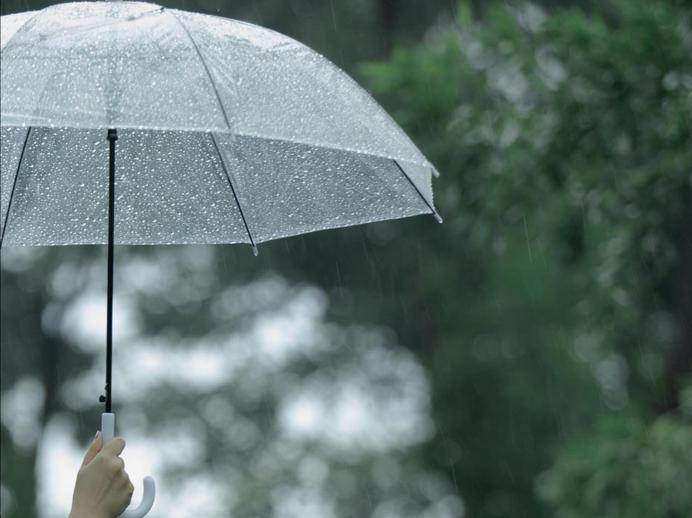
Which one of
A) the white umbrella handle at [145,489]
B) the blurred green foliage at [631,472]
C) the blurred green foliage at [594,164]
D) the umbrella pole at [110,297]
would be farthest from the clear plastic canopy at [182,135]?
the blurred green foliage at [631,472]

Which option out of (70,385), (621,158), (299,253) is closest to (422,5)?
(299,253)

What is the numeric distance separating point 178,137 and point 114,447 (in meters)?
A: 1.32

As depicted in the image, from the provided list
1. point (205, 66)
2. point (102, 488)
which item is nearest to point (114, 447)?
point (102, 488)

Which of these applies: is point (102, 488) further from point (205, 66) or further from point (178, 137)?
point (178, 137)

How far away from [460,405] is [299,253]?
9.15 feet

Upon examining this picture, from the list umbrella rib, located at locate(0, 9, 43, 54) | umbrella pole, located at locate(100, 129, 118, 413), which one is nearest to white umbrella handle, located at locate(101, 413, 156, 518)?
umbrella pole, located at locate(100, 129, 118, 413)

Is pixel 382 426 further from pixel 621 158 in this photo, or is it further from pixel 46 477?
pixel 621 158

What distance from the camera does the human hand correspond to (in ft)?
8.95

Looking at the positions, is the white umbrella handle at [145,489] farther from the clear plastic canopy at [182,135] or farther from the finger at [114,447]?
the clear plastic canopy at [182,135]

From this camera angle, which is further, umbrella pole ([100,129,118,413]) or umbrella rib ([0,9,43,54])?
umbrella pole ([100,129,118,413])

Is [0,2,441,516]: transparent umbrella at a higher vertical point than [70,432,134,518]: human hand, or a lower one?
higher

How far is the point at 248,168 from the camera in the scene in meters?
3.80

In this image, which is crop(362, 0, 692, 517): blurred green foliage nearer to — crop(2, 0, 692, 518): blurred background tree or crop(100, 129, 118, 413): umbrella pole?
crop(2, 0, 692, 518): blurred background tree

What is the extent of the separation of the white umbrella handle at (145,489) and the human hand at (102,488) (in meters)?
0.09
